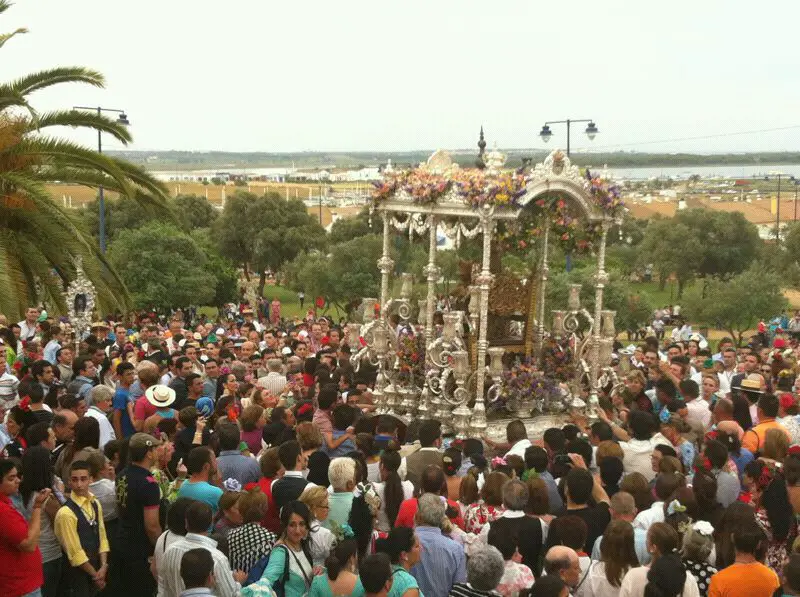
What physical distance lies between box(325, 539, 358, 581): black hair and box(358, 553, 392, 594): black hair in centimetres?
28

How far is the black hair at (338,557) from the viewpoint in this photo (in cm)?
645

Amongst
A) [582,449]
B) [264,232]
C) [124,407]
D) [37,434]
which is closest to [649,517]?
[582,449]

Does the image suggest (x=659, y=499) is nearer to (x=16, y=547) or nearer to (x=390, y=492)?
(x=390, y=492)

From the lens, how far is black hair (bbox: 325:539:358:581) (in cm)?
645

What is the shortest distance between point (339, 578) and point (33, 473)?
257cm

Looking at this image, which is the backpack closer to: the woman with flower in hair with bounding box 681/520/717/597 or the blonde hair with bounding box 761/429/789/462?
the woman with flower in hair with bounding box 681/520/717/597

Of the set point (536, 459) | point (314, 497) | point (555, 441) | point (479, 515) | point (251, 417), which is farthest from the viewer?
point (251, 417)

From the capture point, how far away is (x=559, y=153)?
45.1ft

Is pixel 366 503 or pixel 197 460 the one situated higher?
pixel 197 460

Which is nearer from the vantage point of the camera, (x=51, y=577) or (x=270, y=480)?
(x=51, y=577)

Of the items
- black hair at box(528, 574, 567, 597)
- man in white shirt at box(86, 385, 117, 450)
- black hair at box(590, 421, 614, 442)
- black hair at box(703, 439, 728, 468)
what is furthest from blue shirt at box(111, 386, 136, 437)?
black hair at box(528, 574, 567, 597)

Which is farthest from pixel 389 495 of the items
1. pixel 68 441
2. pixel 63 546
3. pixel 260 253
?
pixel 260 253

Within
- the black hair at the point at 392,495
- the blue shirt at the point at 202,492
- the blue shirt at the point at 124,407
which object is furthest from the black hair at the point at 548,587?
the blue shirt at the point at 124,407

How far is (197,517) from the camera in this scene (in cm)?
689
